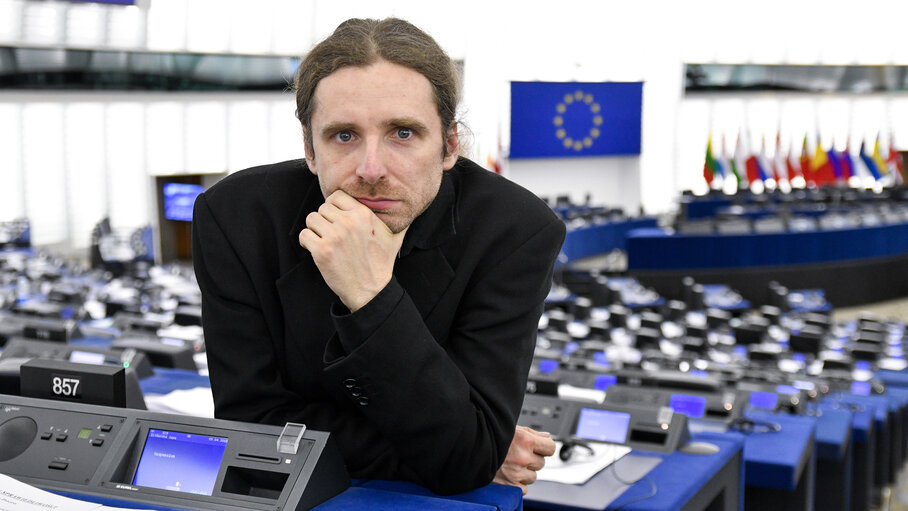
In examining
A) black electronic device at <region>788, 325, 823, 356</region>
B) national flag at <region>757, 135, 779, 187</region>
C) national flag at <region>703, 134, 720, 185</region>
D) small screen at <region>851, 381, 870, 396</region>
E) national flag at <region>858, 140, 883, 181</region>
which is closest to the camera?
small screen at <region>851, 381, 870, 396</region>

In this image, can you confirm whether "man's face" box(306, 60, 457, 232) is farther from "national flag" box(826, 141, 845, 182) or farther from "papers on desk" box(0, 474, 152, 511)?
"national flag" box(826, 141, 845, 182)

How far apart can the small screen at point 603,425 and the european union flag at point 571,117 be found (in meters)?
20.1

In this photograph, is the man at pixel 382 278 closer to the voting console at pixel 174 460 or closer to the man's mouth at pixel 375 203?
the man's mouth at pixel 375 203

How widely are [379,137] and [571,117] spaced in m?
22.3

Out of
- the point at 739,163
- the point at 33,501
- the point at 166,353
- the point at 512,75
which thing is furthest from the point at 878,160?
the point at 33,501

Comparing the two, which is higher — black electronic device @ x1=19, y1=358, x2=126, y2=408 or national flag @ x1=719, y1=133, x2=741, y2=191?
black electronic device @ x1=19, y1=358, x2=126, y2=408

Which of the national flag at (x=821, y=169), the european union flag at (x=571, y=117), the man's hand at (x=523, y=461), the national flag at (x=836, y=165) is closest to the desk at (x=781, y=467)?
the man's hand at (x=523, y=461)

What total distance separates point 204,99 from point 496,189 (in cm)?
1940

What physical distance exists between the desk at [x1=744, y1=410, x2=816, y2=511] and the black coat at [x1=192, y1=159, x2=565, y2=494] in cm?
151

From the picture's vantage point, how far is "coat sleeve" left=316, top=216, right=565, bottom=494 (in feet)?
4.35

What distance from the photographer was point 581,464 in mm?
2156

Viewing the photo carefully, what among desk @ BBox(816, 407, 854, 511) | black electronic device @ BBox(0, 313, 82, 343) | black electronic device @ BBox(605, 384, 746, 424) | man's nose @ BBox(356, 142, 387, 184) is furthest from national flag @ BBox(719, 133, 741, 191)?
man's nose @ BBox(356, 142, 387, 184)

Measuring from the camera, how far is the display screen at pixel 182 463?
51.8 inches

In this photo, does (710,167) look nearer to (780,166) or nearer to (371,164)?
(780,166)
